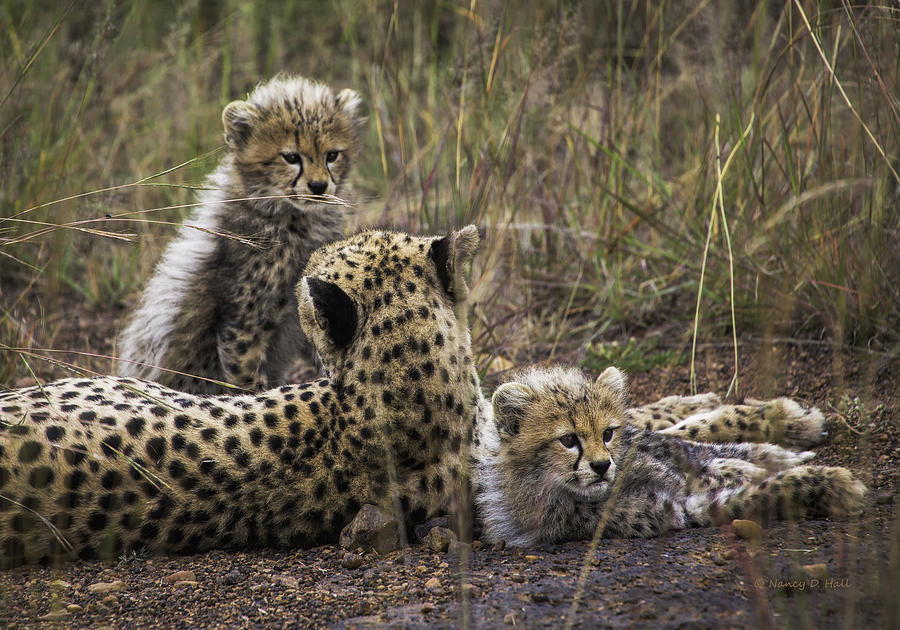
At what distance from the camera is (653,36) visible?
7.00 metres

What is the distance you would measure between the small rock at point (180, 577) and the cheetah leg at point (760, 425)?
1.76 m

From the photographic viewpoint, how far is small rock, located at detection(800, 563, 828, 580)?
2184 millimetres

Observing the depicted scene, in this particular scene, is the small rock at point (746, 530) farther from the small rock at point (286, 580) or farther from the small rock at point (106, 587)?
the small rock at point (106, 587)

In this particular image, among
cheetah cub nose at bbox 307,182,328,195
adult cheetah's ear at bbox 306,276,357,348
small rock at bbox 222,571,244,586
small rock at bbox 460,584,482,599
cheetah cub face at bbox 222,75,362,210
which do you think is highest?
cheetah cub face at bbox 222,75,362,210

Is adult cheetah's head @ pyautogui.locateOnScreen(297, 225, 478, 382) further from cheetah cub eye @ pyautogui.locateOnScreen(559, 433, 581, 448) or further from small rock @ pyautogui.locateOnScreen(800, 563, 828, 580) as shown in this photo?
small rock @ pyautogui.locateOnScreen(800, 563, 828, 580)

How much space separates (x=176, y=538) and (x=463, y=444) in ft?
3.00

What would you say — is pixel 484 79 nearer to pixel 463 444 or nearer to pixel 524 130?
pixel 524 130

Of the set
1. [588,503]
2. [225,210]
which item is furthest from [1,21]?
[588,503]

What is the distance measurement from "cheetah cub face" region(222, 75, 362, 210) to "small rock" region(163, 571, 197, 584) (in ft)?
6.56

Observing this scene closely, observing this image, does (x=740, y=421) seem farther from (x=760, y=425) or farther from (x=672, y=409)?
(x=672, y=409)

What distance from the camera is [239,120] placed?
4328 mm

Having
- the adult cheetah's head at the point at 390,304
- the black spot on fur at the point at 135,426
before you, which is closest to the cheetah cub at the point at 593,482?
A: the adult cheetah's head at the point at 390,304

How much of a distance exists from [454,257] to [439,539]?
2.99 ft

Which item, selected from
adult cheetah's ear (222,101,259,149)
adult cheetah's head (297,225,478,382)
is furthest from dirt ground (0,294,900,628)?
adult cheetah's ear (222,101,259,149)
